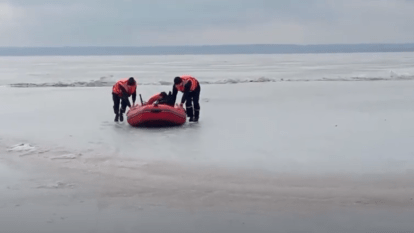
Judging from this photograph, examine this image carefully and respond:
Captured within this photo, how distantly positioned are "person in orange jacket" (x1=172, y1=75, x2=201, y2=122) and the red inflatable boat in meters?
0.33

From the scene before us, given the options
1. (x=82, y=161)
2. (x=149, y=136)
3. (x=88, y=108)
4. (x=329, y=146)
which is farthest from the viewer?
(x=88, y=108)

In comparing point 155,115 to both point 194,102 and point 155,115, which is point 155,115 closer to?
point 155,115

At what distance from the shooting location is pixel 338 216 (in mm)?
4406

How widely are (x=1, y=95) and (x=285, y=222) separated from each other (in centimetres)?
1372

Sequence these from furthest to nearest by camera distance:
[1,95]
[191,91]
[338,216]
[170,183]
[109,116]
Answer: [1,95]
[109,116]
[191,91]
[170,183]
[338,216]

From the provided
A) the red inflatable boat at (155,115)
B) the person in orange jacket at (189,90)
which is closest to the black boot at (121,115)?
the red inflatable boat at (155,115)

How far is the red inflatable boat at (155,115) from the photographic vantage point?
893cm

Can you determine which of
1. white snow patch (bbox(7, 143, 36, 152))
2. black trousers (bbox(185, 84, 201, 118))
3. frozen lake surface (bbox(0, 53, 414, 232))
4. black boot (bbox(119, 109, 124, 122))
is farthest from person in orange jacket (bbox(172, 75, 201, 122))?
white snow patch (bbox(7, 143, 36, 152))

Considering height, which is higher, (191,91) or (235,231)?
(191,91)

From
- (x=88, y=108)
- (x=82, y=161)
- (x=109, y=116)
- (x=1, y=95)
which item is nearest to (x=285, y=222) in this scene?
(x=82, y=161)

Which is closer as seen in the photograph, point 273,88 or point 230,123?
point 230,123

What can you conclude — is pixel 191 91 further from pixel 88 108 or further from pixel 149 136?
pixel 88 108

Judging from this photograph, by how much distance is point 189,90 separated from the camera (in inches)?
374

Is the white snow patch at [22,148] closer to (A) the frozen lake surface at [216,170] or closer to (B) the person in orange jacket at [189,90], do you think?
(A) the frozen lake surface at [216,170]
